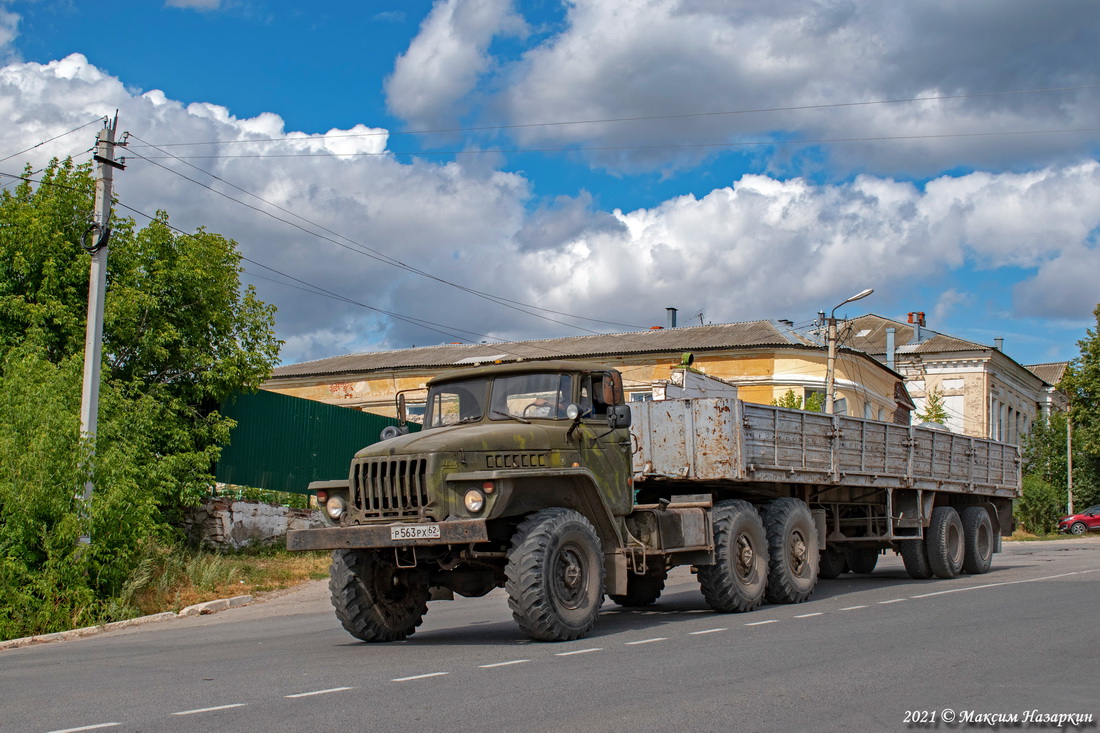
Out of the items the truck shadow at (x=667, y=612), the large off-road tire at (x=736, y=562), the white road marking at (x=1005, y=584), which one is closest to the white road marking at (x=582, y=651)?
the truck shadow at (x=667, y=612)

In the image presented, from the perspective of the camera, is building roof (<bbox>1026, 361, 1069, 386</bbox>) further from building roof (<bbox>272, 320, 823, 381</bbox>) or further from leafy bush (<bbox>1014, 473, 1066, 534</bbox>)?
building roof (<bbox>272, 320, 823, 381</bbox>)

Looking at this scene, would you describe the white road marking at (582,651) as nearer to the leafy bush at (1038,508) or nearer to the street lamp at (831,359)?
the street lamp at (831,359)

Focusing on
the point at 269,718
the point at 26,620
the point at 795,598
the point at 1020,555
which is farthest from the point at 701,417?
the point at 1020,555

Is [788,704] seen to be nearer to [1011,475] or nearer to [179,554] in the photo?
[179,554]

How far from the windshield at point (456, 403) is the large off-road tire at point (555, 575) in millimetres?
1470

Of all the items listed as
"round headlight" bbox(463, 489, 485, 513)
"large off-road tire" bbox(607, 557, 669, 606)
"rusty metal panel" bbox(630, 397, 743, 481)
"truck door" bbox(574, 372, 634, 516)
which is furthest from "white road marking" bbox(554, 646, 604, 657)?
"large off-road tire" bbox(607, 557, 669, 606)

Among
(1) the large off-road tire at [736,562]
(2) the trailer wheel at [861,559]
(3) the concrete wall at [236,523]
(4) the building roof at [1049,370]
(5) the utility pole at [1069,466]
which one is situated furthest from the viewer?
(4) the building roof at [1049,370]

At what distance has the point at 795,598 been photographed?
13.2m

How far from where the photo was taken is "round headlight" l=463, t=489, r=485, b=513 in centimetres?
937

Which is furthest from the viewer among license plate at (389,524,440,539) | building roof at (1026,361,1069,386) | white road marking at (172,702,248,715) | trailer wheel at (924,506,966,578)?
building roof at (1026,361,1069,386)

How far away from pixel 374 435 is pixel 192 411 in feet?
18.1

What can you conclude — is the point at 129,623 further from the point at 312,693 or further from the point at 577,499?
the point at 312,693

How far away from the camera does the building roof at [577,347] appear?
38.8m

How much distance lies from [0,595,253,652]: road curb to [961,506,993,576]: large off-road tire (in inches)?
460
